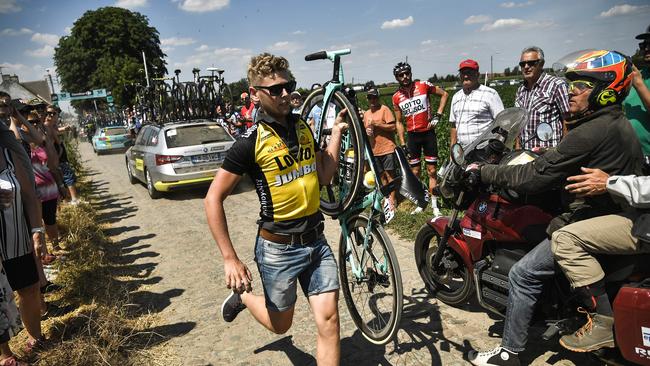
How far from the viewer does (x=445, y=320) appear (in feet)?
12.0

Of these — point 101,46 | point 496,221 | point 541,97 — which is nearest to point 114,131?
point 541,97

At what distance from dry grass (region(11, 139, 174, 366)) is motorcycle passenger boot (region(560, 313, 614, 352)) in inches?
119

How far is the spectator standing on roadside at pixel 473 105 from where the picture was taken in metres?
5.42

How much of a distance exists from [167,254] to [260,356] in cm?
324

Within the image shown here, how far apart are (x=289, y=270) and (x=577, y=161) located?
6.15 feet

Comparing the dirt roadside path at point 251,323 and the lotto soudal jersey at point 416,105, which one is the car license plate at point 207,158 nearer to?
the dirt roadside path at point 251,323

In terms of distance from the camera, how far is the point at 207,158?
9.13 metres

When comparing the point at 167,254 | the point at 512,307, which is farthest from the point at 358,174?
the point at 167,254

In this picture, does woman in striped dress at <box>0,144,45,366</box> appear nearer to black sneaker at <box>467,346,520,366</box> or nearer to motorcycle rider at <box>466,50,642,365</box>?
black sneaker at <box>467,346,520,366</box>

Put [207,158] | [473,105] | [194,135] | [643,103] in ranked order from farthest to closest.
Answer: [194,135] → [207,158] → [473,105] → [643,103]

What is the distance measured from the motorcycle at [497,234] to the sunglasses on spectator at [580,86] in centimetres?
38

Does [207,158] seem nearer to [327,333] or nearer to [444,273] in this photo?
[444,273]

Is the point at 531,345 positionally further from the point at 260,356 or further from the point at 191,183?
the point at 191,183

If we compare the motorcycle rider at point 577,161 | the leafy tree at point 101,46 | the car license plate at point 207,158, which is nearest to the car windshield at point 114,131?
the car license plate at point 207,158
